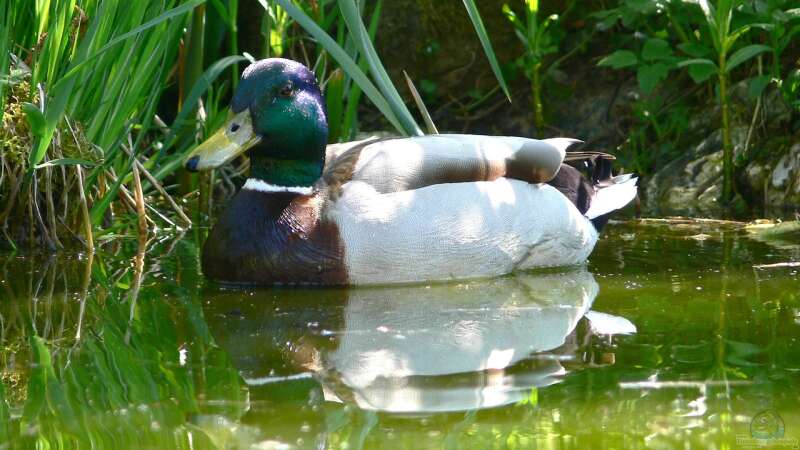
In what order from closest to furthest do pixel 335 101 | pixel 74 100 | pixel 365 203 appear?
pixel 365 203 → pixel 74 100 → pixel 335 101

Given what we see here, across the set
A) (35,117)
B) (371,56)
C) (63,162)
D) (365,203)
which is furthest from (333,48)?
(63,162)

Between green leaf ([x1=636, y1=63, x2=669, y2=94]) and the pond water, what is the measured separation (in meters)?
1.57

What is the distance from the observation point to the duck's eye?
5.42m

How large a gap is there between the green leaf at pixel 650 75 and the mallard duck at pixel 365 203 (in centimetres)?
159

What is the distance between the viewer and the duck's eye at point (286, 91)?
542 cm

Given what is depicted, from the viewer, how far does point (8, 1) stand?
5.13 metres

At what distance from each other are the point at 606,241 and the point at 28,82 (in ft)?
9.57

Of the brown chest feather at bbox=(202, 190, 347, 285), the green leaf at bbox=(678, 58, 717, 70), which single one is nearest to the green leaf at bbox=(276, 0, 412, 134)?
the brown chest feather at bbox=(202, 190, 347, 285)

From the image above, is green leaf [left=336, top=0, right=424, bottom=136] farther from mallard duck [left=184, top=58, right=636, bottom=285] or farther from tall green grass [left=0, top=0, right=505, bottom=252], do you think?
mallard duck [left=184, top=58, right=636, bottom=285]

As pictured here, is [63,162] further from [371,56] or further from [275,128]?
[371,56]

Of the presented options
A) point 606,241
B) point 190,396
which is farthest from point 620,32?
point 190,396

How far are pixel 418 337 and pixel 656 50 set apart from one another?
3606 millimetres

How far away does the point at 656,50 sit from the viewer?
725cm

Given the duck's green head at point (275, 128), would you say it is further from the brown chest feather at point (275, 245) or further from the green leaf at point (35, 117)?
the green leaf at point (35, 117)
